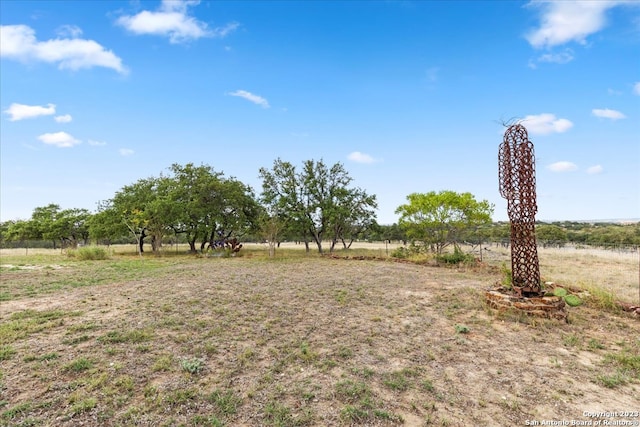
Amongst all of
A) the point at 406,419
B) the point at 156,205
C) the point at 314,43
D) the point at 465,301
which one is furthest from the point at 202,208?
the point at 406,419

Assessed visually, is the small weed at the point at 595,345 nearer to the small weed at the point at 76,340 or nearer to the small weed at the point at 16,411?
the small weed at the point at 16,411

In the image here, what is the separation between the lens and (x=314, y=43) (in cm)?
1398

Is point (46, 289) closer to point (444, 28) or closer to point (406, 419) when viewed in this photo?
point (406, 419)

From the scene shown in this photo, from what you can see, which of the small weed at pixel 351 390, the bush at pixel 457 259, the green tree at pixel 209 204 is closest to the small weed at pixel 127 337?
the small weed at pixel 351 390

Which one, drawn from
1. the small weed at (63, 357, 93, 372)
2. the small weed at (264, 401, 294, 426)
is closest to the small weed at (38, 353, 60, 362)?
the small weed at (63, 357, 93, 372)

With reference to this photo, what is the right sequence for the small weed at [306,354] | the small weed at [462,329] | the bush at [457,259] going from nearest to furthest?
the small weed at [306,354] → the small weed at [462,329] → the bush at [457,259]

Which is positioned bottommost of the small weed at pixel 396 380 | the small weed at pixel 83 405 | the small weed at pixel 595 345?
the small weed at pixel 595 345

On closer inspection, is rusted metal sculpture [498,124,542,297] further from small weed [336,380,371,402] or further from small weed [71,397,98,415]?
small weed [71,397,98,415]

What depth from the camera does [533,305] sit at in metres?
5.95

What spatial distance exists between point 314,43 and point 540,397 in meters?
14.5

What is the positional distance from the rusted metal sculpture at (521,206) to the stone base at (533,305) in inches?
11.1

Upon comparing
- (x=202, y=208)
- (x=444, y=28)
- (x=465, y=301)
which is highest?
(x=444, y=28)

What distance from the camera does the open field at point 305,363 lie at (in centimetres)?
292

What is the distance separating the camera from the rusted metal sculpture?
641 centimetres
